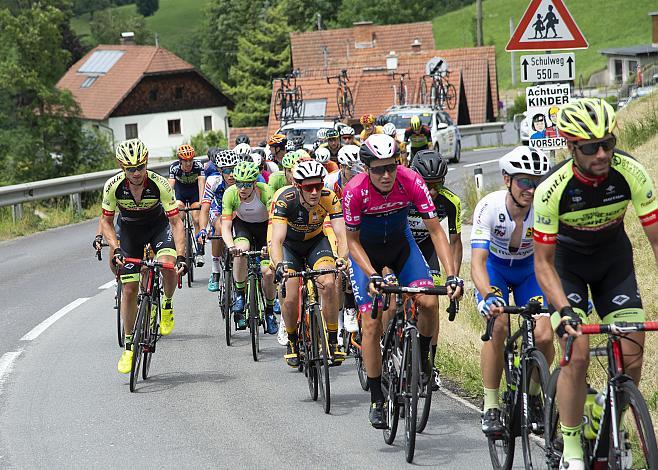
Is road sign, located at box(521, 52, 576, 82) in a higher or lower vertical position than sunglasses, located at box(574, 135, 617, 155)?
higher

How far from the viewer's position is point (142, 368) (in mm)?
11055

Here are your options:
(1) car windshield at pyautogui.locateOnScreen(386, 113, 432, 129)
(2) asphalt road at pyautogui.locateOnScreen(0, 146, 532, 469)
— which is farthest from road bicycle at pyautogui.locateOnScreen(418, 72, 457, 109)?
(2) asphalt road at pyautogui.locateOnScreen(0, 146, 532, 469)

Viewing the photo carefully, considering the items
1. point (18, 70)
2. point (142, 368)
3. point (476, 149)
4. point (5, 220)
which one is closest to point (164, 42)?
point (18, 70)

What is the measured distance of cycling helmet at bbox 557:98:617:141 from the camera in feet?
19.1

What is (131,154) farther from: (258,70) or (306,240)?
(258,70)

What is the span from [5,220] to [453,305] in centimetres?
1804

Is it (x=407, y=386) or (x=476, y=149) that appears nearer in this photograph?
(x=407, y=386)

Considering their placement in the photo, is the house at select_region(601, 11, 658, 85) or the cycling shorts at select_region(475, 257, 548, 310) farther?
the house at select_region(601, 11, 658, 85)

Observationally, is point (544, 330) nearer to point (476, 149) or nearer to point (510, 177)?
point (510, 177)

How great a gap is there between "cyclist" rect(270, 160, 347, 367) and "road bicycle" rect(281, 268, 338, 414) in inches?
3.0

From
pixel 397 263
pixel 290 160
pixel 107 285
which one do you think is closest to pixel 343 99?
pixel 107 285

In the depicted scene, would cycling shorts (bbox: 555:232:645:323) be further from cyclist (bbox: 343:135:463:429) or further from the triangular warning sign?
the triangular warning sign

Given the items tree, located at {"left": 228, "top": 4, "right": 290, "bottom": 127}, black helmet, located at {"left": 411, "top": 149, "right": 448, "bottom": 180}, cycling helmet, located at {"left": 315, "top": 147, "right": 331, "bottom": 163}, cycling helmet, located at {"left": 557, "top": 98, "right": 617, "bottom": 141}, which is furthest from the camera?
tree, located at {"left": 228, "top": 4, "right": 290, "bottom": 127}

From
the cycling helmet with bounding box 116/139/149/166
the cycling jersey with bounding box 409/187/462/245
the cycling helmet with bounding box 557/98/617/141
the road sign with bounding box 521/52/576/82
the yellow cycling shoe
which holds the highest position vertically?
the road sign with bounding box 521/52/576/82
